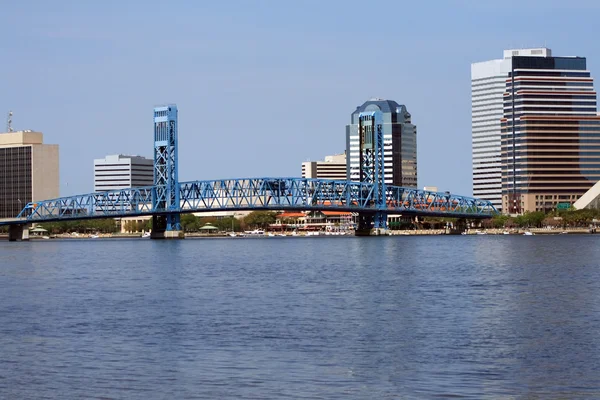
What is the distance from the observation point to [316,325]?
47625mm

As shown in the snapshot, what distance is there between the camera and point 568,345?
4019cm

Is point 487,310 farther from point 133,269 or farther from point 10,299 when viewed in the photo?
point 133,269

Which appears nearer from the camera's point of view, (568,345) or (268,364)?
(268,364)

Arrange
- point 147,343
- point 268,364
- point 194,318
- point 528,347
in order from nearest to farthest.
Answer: point 268,364 < point 528,347 < point 147,343 < point 194,318

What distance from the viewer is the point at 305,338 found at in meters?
43.3

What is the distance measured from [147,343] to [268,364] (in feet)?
23.8

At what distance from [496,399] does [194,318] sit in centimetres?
2270

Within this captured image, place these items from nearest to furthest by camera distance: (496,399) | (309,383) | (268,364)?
(496,399) < (309,383) < (268,364)

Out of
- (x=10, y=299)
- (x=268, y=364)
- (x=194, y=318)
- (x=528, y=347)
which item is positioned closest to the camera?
(x=268, y=364)

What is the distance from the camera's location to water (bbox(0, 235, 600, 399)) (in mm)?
33375

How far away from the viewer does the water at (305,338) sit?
3338cm

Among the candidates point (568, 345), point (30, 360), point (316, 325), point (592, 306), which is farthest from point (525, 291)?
point (30, 360)

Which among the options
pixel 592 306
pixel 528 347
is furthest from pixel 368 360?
pixel 592 306

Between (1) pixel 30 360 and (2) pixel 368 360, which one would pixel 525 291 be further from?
(1) pixel 30 360
